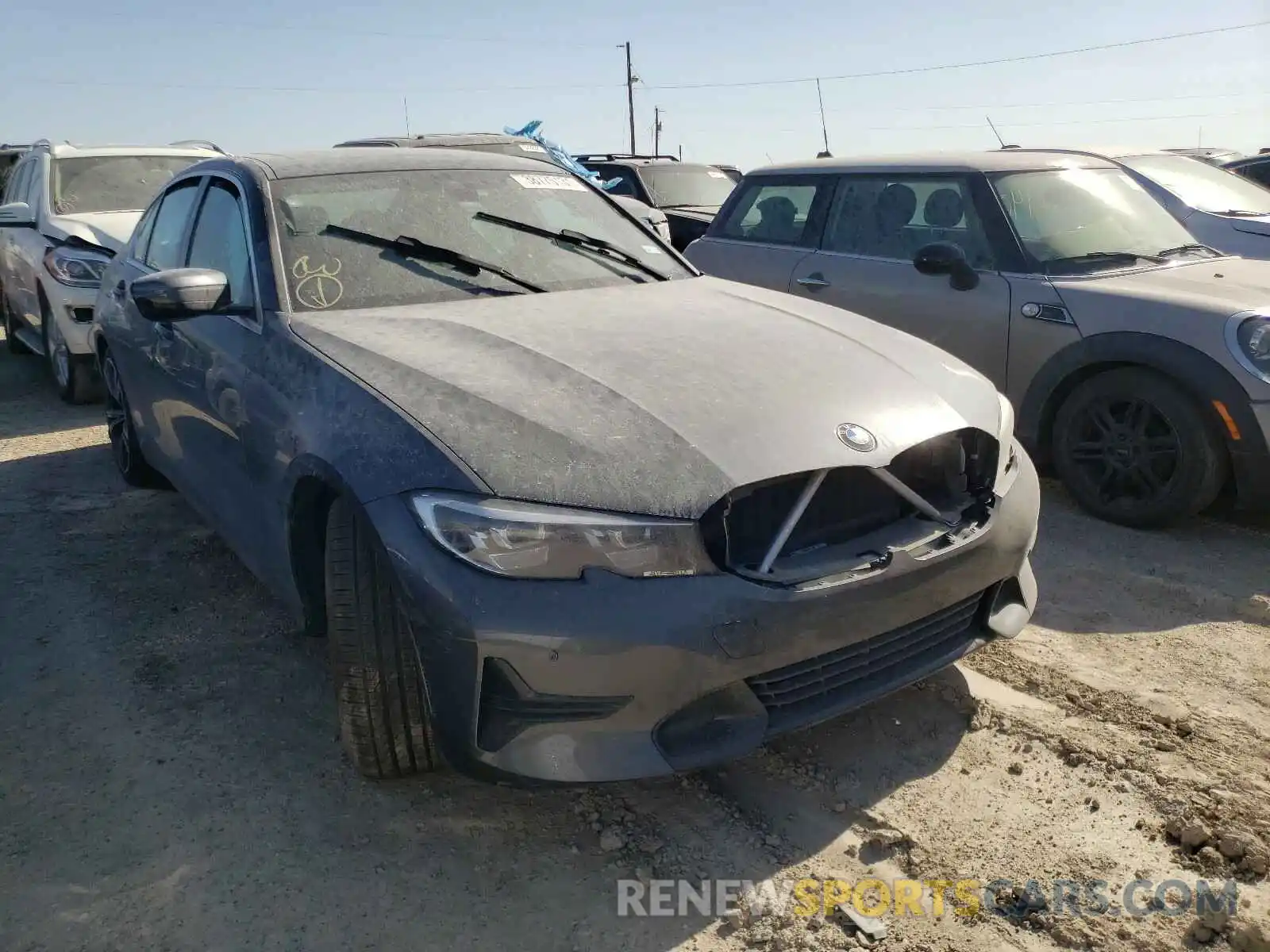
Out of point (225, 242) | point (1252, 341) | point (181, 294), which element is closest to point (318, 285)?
point (181, 294)

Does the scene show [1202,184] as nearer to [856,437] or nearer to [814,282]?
[814,282]

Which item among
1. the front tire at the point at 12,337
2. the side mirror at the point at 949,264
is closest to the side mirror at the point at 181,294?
the side mirror at the point at 949,264

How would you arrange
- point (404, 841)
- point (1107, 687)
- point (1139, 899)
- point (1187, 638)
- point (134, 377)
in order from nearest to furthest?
point (1139, 899) < point (404, 841) < point (1107, 687) < point (1187, 638) < point (134, 377)

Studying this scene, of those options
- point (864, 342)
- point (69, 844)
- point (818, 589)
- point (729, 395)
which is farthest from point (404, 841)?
point (864, 342)

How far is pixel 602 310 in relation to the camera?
11.0 ft

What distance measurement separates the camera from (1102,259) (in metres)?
5.07

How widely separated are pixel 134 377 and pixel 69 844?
2.50 meters

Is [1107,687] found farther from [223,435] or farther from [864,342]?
[223,435]

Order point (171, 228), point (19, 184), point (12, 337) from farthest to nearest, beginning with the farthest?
point (12, 337)
point (19, 184)
point (171, 228)

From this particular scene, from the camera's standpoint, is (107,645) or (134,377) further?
(134,377)

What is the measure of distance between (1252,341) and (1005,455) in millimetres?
2059

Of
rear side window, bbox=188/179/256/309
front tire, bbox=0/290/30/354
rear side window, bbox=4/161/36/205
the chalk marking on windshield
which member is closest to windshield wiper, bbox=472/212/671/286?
the chalk marking on windshield

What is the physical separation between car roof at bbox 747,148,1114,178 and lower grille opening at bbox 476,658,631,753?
Answer: 13.7 ft

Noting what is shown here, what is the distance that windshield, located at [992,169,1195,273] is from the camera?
16.8 feet
